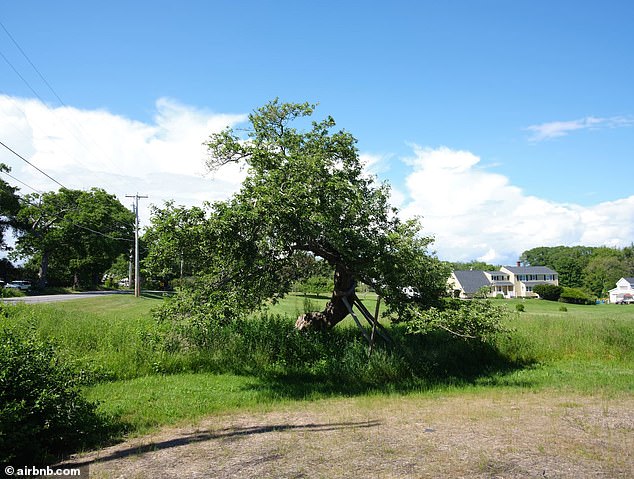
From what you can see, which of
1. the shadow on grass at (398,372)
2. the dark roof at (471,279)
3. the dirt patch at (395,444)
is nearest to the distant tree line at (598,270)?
the dark roof at (471,279)

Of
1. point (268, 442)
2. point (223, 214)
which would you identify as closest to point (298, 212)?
point (223, 214)

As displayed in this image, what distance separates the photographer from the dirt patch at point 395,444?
18.8 feet

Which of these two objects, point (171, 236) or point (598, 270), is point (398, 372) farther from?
point (598, 270)

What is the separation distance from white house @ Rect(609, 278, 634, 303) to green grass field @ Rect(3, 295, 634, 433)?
257 feet

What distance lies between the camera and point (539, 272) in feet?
297

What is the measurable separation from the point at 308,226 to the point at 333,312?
520 centimetres

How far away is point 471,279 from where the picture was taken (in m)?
78.8

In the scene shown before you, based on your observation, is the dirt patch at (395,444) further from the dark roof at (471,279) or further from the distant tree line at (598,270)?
the distant tree line at (598,270)

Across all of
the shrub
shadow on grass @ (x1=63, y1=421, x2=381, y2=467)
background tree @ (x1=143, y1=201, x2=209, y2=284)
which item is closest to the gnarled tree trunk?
the shrub

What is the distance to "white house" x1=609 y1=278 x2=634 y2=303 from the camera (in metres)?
82.1

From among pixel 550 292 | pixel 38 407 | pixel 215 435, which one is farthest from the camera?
pixel 550 292

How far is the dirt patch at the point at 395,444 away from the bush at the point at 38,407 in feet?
2.42

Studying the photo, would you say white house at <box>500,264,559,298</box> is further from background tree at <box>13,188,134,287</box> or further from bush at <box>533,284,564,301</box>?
background tree at <box>13,188,134,287</box>

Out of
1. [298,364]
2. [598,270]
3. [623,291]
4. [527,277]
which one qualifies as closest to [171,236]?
[298,364]
